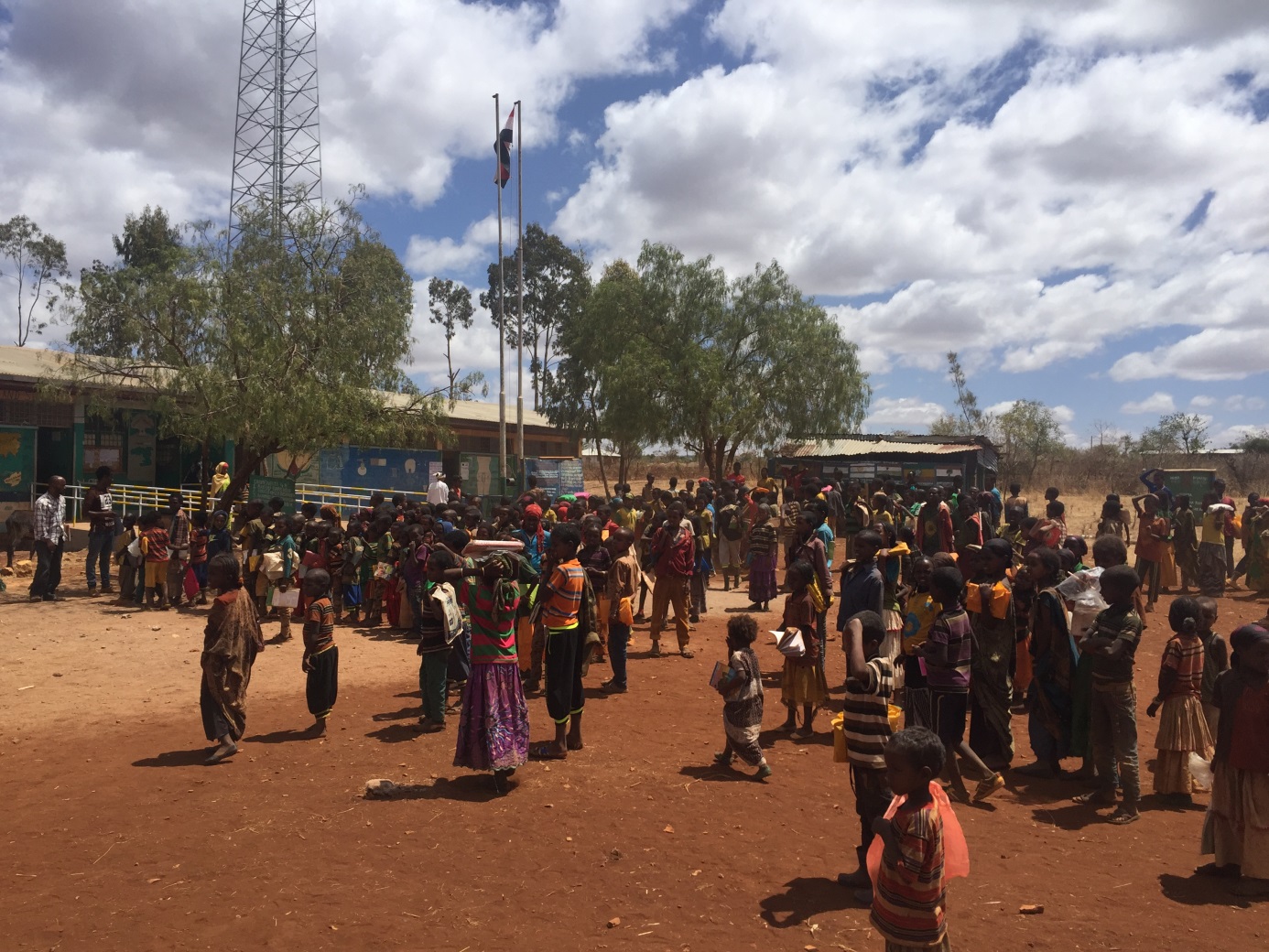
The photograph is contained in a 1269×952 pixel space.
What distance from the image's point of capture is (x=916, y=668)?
19.1 ft

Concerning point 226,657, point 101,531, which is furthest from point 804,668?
point 101,531

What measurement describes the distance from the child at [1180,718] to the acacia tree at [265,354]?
12.6 meters

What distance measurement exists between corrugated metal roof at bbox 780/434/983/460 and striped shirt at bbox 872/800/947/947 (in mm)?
24643

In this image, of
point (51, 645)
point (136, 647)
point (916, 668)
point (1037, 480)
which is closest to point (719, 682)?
point (916, 668)

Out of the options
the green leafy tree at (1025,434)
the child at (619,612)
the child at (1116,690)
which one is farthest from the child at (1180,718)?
the green leafy tree at (1025,434)

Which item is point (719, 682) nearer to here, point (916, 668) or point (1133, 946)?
point (916, 668)

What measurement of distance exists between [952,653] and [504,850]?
2.97 meters

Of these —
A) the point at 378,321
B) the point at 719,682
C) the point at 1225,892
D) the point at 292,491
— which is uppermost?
the point at 378,321

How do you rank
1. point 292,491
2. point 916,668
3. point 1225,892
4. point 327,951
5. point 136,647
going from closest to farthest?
point 327,951
point 1225,892
point 916,668
point 136,647
point 292,491

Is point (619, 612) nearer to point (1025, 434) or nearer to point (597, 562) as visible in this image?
point (597, 562)

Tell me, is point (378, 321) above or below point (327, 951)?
above

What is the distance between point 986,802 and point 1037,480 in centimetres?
3992

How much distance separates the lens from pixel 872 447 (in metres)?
29.3

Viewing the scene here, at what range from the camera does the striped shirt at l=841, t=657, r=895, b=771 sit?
456 centimetres
